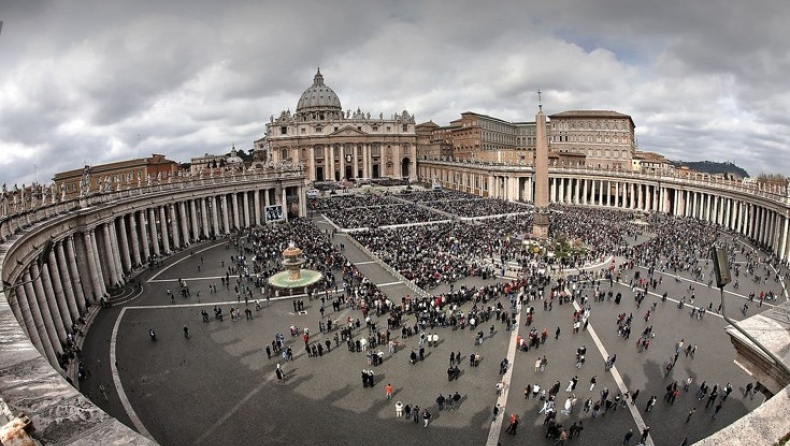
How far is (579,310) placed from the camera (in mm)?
27375

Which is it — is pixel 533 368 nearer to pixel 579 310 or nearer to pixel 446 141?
pixel 579 310

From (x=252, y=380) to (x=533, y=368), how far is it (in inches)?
474

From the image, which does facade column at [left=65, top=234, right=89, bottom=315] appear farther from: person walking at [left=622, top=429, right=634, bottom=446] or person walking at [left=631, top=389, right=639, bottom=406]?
person walking at [left=631, top=389, right=639, bottom=406]

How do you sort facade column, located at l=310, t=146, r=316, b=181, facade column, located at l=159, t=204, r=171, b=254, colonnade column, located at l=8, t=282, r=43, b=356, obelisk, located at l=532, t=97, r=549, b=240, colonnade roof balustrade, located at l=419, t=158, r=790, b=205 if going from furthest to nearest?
facade column, located at l=310, t=146, r=316, b=181, colonnade roof balustrade, located at l=419, t=158, r=790, b=205, obelisk, located at l=532, t=97, r=549, b=240, facade column, located at l=159, t=204, r=171, b=254, colonnade column, located at l=8, t=282, r=43, b=356

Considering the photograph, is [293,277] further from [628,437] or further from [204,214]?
[204,214]

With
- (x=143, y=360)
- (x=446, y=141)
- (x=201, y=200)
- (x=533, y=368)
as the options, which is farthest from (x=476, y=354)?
(x=446, y=141)

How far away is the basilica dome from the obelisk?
9082 cm

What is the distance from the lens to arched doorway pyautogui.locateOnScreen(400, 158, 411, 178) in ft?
399

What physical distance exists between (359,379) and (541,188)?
109 feet

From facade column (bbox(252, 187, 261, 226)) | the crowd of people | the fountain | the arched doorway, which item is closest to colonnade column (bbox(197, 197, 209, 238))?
the crowd of people

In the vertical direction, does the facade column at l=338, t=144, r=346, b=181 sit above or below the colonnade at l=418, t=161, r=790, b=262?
above

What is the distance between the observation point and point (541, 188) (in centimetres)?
4725

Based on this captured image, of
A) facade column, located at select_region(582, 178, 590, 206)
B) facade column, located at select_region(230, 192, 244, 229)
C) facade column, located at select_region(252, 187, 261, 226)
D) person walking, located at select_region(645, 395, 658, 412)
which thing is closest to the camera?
person walking, located at select_region(645, 395, 658, 412)

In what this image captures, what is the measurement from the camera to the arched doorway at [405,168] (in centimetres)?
12156
